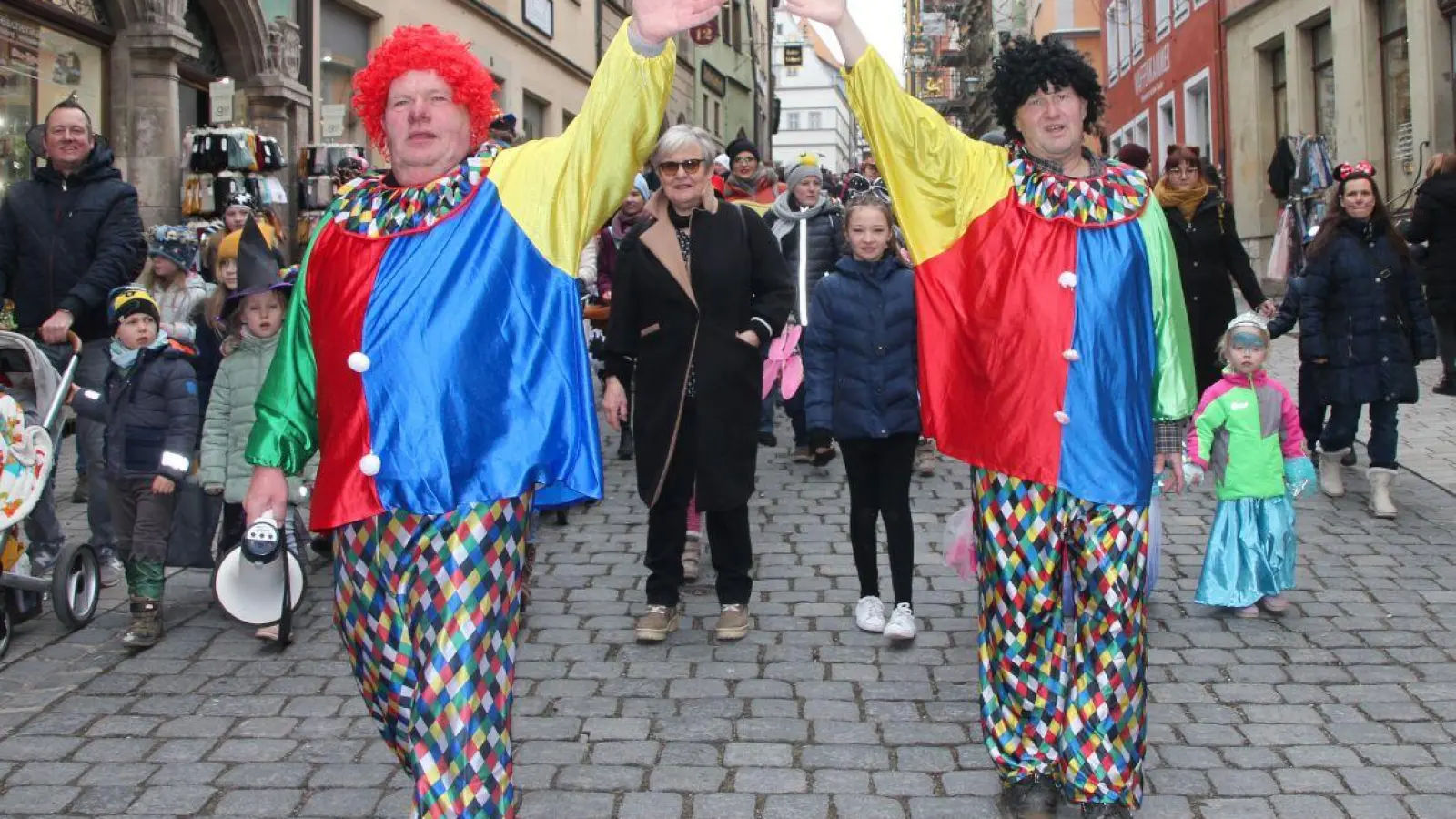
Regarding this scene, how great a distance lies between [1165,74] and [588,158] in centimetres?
2686

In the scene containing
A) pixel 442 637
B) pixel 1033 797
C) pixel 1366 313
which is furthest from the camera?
pixel 1366 313

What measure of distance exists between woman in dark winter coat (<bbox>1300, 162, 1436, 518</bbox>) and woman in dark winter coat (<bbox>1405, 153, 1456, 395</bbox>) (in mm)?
3554

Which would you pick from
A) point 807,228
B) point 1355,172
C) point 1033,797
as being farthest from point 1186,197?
point 1033,797

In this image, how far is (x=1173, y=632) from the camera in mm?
5469

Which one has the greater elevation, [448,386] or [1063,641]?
[448,386]

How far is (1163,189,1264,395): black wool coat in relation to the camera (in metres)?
7.42

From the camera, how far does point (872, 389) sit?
5.40m

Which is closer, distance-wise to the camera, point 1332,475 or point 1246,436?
point 1246,436

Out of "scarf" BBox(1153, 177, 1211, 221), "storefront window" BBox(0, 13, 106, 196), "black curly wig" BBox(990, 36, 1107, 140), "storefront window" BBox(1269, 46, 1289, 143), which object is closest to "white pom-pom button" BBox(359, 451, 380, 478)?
"black curly wig" BBox(990, 36, 1107, 140)

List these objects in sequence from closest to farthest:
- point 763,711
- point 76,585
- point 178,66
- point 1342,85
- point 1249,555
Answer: point 763,711, point 1249,555, point 76,585, point 178,66, point 1342,85

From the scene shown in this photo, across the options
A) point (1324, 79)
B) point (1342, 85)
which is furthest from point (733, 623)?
point (1324, 79)

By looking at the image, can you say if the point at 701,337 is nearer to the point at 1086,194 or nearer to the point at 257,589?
the point at 257,589

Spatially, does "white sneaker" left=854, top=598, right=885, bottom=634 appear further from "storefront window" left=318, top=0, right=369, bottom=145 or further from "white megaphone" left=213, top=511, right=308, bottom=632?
"storefront window" left=318, top=0, right=369, bottom=145

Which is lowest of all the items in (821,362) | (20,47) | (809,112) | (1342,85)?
(821,362)
